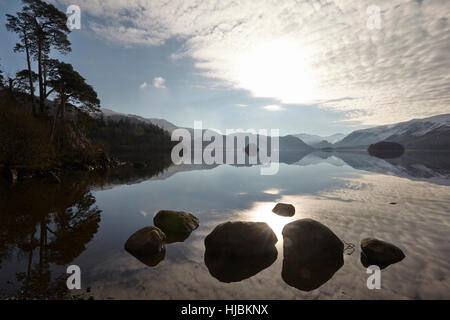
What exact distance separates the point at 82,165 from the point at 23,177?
1303 cm

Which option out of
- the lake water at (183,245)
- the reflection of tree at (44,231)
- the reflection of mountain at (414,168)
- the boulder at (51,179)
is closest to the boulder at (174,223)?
the lake water at (183,245)

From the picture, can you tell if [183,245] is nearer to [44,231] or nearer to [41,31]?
[44,231]

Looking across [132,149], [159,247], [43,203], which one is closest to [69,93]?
[43,203]

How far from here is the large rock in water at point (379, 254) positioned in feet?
25.0

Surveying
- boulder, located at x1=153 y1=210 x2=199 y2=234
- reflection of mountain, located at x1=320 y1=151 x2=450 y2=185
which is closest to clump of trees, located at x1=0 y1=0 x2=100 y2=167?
boulder, located at x1=153 y1=210 x2=199 y2=234

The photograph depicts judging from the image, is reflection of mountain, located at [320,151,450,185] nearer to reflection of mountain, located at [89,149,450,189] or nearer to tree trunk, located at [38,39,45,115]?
reflection of mountain, located at [89,149,450,189]

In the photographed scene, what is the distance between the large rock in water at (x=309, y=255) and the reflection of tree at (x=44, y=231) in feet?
23.2

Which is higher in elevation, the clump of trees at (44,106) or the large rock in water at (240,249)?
the clump of trees at (44,106)

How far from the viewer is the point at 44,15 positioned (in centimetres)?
2861

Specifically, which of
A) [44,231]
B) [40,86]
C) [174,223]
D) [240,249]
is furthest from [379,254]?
[40,86]

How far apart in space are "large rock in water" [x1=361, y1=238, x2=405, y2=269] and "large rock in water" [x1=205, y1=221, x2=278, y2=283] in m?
3.47

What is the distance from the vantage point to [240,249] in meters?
8.15

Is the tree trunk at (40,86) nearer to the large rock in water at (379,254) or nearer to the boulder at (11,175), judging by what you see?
the boulder at (11,175)
